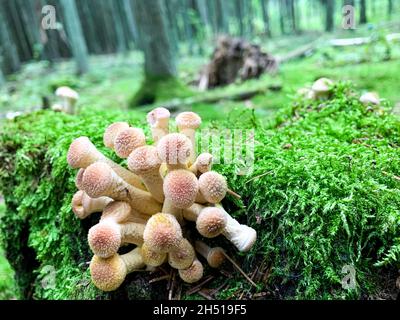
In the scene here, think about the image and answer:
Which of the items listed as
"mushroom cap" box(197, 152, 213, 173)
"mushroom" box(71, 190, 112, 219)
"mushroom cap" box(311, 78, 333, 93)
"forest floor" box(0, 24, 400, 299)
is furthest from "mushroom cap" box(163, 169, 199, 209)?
"forest floor" box(0, 24, 400, 299)

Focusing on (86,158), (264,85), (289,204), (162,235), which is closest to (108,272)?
(162,235)

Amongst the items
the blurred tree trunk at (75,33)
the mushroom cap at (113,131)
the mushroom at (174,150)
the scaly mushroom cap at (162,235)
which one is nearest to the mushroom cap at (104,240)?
the scaly mushroom cap at (162,235)

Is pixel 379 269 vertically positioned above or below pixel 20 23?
below

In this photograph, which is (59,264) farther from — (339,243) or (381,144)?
(381,144)

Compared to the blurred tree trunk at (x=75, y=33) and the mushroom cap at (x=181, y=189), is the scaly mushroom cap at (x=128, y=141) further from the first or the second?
the blurred tree trunk at (x=75, y=33)

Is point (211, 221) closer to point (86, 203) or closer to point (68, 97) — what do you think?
point (86, 203)

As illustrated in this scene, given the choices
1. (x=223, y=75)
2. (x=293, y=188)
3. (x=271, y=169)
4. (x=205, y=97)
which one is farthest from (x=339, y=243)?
(x=223, y=75)
